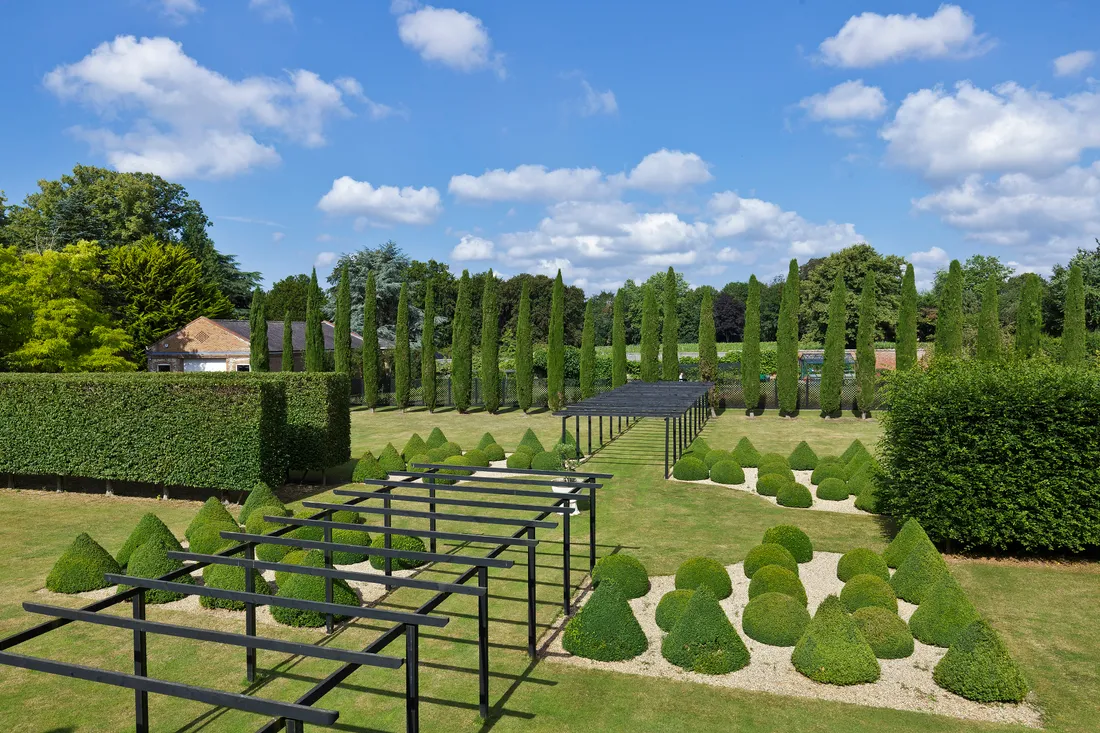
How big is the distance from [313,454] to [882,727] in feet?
55.0

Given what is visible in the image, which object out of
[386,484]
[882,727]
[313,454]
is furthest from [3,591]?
[882,727]

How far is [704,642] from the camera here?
9.29 metres

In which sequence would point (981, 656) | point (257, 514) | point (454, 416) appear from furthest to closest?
point (454, 416), point (257, 514), point (981, 656)

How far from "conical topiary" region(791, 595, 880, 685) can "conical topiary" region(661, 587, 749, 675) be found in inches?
30.0

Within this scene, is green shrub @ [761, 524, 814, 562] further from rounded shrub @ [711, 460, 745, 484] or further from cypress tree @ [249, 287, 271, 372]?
cypress tree @ [249, 287, 271, 372]

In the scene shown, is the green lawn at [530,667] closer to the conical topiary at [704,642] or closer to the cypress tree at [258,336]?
the conical topiary at [704,642]

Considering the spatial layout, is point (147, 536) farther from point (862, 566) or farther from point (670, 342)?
point (670, 342)

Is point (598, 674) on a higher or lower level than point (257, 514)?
lower

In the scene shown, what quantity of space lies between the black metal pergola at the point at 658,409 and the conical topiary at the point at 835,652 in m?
11.4

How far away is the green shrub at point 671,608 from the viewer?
33.8ft

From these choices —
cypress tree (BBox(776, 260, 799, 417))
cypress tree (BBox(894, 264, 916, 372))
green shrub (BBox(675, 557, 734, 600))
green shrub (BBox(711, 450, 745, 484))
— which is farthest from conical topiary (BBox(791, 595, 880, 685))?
cypress tree (BBox(894, 264, 916, 372))

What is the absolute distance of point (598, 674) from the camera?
9.16 metres

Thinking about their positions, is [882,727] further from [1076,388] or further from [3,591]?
[3,591]

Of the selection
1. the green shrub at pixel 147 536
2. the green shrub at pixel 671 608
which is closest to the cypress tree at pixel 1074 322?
the green shrub at pixel 671 608
